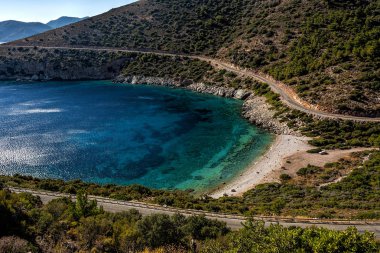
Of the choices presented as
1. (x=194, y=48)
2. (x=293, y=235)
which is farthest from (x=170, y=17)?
(x=293, y=235)

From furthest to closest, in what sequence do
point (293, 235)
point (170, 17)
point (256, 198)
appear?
point (170, 17)
point (256, 198)
point (293, 235)

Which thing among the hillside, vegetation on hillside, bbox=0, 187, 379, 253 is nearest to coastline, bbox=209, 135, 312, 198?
the hillside

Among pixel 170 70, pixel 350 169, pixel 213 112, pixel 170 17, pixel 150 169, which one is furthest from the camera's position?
pixel 170 17

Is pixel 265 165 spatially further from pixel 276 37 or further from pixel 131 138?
pixel 276 37

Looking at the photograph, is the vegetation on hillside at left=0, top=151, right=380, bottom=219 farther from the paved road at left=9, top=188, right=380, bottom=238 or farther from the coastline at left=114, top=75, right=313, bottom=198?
the coastline at left=114, top=75, right=313, bottom=198

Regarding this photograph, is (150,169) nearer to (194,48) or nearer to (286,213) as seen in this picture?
(286,213)

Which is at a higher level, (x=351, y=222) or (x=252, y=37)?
(x=252, y=37)

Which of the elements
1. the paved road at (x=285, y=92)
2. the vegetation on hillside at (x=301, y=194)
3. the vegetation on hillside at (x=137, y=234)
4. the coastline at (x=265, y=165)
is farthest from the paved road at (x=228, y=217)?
the paved road at (x=285, y=92)
